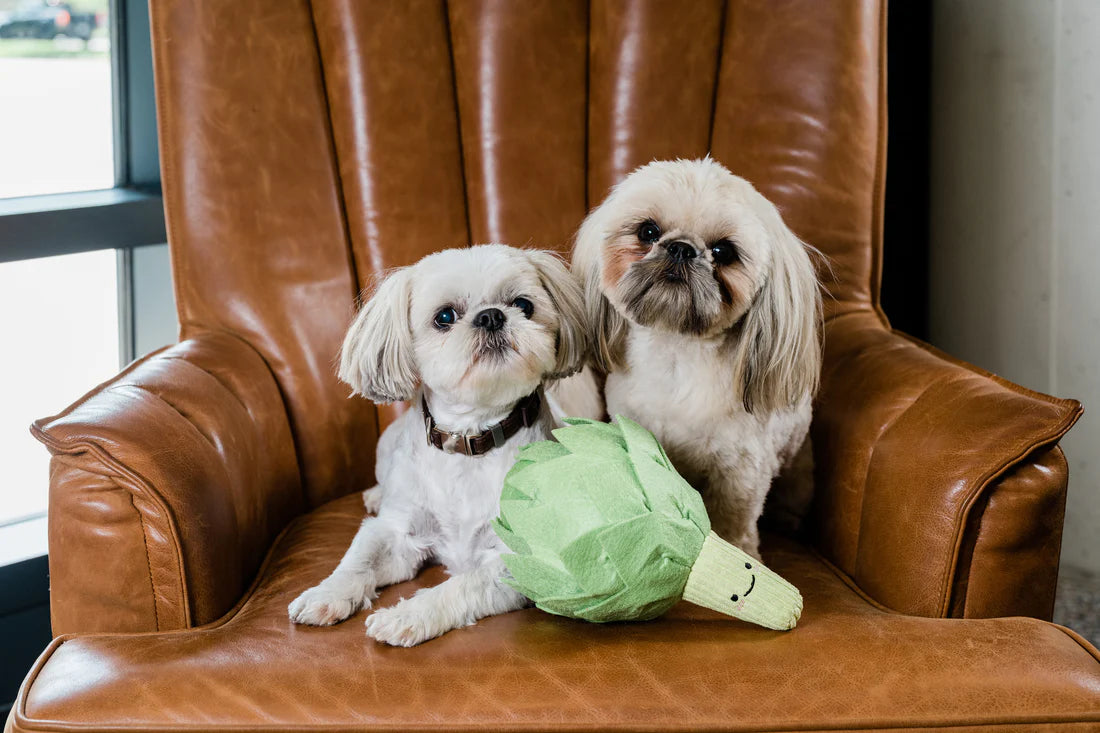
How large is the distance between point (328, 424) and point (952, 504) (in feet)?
3.69

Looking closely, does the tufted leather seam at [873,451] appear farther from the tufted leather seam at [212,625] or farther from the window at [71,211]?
the window at [71,211]

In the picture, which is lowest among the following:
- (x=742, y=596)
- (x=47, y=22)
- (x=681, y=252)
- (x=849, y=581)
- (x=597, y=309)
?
(x=849, y=581)

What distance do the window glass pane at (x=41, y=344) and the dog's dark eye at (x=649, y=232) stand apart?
62.0 inches

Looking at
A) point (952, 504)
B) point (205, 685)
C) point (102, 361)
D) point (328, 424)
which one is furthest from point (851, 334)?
point (102, 361)

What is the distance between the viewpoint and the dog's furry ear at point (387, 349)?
1416mm

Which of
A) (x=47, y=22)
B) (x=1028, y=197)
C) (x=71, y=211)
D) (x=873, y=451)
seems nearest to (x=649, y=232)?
(x=873, y=451)

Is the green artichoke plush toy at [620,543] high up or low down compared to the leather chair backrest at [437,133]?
down

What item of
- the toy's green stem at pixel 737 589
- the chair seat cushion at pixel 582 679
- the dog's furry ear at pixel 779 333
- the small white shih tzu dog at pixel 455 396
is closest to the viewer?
the chair seat cushion at pixel 582 679

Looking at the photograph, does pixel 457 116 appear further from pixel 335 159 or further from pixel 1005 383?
pixel 1005 383

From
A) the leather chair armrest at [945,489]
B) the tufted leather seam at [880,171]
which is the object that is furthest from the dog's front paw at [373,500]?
the tufted leather seam at [880,171]

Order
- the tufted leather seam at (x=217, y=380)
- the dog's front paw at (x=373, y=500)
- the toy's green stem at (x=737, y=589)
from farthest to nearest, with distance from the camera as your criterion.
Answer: the dog's front paw at (x=373, y=500) < the tufted leather seam at (x=217, y=380) < the toy's green stem at (x=737, y=589)

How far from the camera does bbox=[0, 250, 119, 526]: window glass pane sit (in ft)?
7.84

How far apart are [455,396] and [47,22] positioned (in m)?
1.60

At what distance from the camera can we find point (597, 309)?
1548mm
